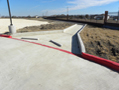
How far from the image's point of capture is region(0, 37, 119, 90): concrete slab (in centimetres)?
295

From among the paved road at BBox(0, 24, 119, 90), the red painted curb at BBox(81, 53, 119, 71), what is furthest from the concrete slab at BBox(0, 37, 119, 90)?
the red painted curb at BBox(81, 53, 119, 71)

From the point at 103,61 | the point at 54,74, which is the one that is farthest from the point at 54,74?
the point at 103,61

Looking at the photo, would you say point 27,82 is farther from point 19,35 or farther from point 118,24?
point 118,24

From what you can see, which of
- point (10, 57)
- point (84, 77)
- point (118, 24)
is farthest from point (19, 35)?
point (118, 24)

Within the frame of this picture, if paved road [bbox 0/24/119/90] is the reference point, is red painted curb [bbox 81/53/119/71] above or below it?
above

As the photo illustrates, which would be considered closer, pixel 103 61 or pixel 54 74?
pixel 54 74

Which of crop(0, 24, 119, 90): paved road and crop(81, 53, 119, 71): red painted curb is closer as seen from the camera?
crop(0, 24, 119, 90): paved road

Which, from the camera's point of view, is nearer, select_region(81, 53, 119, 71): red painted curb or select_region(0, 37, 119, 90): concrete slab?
select_region(0, 37, 119, 90): concrete slab

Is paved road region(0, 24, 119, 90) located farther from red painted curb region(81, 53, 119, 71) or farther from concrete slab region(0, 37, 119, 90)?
red painted curb region(81, 53, 119, 71)

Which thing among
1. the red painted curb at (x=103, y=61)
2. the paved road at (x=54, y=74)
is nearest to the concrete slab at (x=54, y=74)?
the paved road at (x=54, y=74)

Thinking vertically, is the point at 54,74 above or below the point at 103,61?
below

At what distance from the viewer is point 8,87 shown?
115 inches

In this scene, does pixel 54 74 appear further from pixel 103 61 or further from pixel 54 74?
pixel 103 61

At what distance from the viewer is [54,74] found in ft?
11.7
